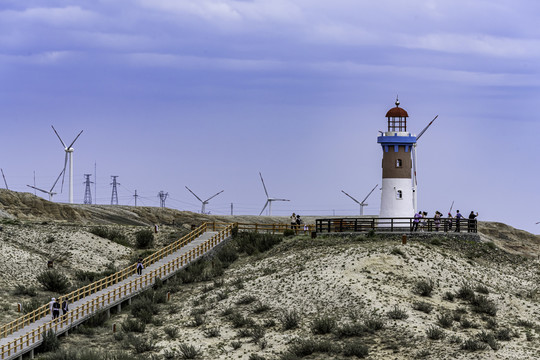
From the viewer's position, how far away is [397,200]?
62.4 metres

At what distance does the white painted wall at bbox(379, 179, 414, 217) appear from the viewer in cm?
6216

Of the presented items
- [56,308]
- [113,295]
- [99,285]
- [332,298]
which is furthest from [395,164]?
[56,308]

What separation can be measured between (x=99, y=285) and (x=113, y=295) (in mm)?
3987

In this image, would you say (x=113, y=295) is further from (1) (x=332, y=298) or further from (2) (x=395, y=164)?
(2) (x=395, y=164)

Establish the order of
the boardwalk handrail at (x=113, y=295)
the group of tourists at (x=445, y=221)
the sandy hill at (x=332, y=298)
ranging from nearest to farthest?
the sandy hill at (x=332, y=298), the boardwalk handrail at (x=113, y=295), the group of tourists at (x=445, y=221)

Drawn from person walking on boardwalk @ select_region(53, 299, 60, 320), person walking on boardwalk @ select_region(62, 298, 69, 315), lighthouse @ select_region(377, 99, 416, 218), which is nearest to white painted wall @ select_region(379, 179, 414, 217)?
lighthouse @ select_region(377, 99, 416, 218)

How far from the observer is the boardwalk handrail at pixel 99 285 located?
4741 centimetres

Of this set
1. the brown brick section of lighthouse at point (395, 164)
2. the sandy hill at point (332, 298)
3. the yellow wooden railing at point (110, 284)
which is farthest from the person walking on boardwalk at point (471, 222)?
the yellow wooden railing at point (110, 284)

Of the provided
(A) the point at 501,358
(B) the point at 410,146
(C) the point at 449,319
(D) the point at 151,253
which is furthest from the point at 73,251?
(A) the point at 501,358

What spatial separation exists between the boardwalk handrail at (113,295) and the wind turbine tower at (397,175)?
37.4 feet

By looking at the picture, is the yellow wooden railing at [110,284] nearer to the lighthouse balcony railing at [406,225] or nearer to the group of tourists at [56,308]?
the group of tourists at [56,308]

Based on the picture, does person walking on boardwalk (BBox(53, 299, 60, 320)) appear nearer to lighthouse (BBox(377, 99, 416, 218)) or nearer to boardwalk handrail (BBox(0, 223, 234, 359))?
boardwalk handrail (BBox(0, 223, 234, 359))

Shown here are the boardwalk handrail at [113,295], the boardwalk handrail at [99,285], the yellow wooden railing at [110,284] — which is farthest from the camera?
the boardwalk handrail at [99,285]

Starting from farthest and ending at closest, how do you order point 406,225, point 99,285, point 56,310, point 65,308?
point 406,225 → point 99,285 → point 65,308 → point 56,310
